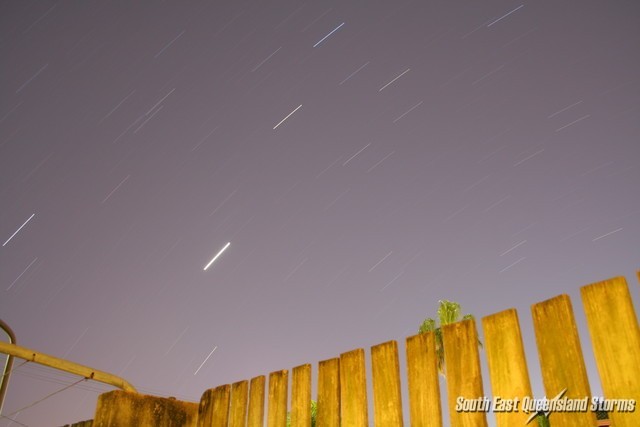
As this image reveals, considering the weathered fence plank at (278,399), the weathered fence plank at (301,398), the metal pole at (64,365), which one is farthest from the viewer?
the metal pole at (64,365)

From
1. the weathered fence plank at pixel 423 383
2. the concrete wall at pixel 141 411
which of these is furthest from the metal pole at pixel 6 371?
the weathered fence plank at pixel 423 383

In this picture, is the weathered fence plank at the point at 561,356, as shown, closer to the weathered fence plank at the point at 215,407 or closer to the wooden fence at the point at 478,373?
the wooden fence at the point at 478,373

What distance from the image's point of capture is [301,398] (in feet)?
9.31

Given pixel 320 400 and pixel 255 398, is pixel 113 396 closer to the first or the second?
pixel 255 398

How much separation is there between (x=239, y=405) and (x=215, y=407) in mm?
288

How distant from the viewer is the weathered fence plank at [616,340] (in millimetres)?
1759

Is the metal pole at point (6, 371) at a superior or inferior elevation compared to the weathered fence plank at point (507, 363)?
superior

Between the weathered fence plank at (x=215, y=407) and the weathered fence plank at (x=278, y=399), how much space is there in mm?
412

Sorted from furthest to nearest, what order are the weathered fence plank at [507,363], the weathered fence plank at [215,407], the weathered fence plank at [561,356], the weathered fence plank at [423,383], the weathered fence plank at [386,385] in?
the weathered fence plank at [215,407], the weathered fence plank at [386,385], the weathered fence plank at [423,383], the weathered fence plank at [507,363], the weathered fence plank at [561,356]

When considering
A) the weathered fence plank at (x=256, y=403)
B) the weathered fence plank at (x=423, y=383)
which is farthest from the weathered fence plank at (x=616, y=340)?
the weathered fence plank at (x=256, y=403)

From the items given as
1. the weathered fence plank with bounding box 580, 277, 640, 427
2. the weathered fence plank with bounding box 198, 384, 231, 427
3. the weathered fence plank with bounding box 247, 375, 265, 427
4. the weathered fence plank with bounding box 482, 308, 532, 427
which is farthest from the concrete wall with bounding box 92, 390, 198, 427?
the weathered fence plank with bounding box 580, 277, 640, 427

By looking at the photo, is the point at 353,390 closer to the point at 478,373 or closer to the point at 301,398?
the point at 301,398

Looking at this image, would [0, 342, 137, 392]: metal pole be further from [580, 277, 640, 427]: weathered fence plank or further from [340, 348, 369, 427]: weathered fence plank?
[580, 277, 640, 427]: weathered fence plank

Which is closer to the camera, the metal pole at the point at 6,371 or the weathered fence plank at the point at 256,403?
the weathered fence plank at the point at 256,403
